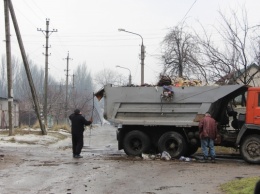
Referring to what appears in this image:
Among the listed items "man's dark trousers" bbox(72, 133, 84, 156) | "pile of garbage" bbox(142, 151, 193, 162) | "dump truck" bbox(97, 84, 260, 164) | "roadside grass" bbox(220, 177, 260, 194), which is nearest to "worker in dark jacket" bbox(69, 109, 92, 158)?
"man's dark trousers" bbox(72, 133, 84, 156)

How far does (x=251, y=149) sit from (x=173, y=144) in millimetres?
2666

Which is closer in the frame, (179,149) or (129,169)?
(129,169)

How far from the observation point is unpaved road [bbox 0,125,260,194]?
8.92 metres

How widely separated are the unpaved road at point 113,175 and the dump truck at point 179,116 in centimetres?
87

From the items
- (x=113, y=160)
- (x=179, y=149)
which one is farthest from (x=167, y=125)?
(x=113, y=160)

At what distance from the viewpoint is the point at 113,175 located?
35.6 ft

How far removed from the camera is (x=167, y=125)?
48.9ft

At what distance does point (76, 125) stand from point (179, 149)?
11.9 ft

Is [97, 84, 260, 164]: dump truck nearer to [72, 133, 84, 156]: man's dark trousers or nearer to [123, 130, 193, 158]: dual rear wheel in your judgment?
[123, 130, 193, 158]: dual rear wheel

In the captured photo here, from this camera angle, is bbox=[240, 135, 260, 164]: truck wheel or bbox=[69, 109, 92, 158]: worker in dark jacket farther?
bbox=[69, 109, 92, 158]: worker in dark jacket

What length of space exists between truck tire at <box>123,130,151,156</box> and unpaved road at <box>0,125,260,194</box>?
79 cm

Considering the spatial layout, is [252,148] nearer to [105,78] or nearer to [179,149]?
[179,149]

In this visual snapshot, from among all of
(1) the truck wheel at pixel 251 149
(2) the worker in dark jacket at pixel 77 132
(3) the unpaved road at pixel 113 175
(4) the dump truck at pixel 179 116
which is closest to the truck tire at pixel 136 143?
(4) the dump truck at pixel 179 116

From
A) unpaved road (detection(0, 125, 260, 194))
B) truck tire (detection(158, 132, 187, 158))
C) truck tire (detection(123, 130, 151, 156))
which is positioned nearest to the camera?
unpaved road (detection(0, 125, 260, 194))
